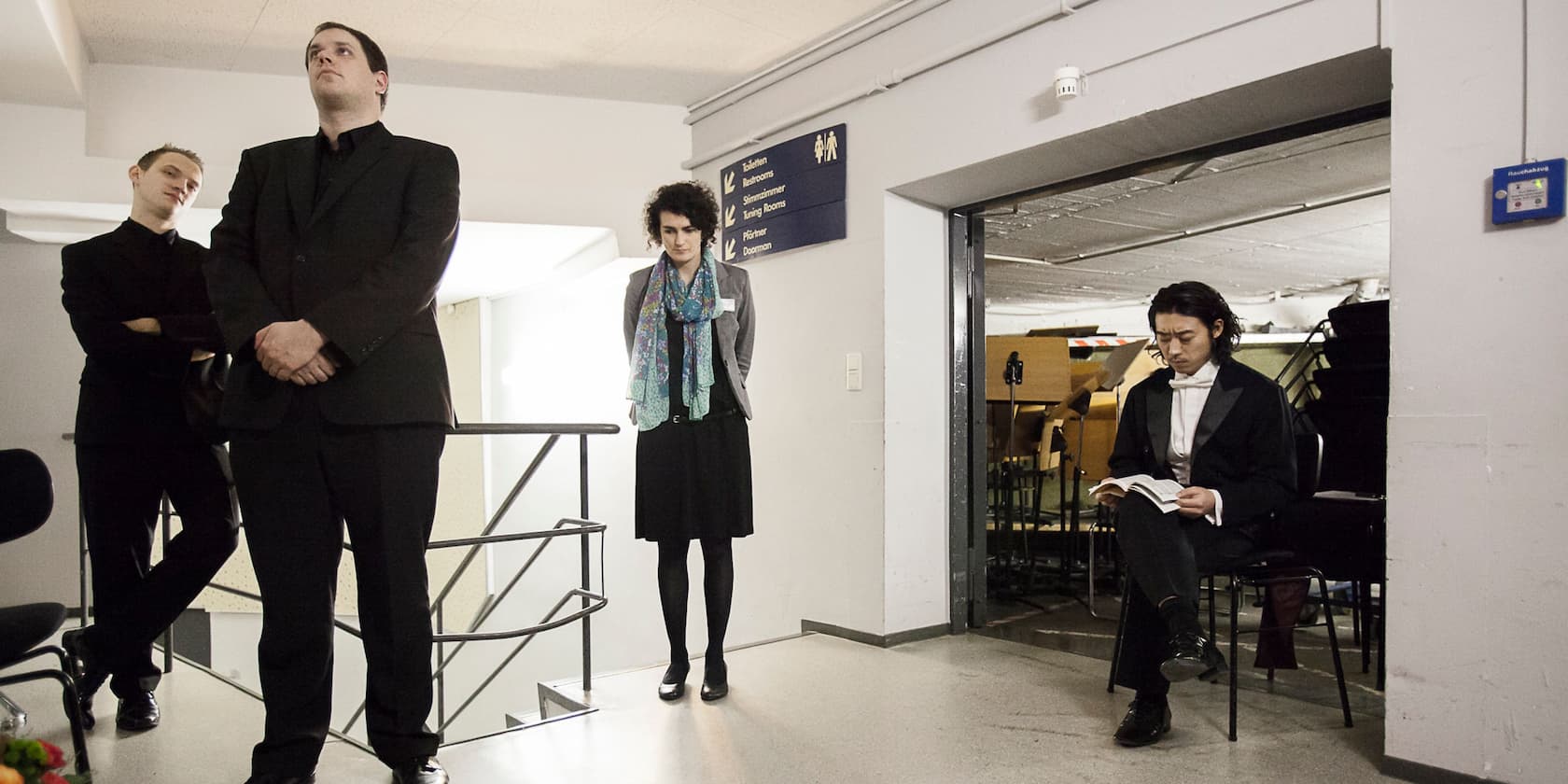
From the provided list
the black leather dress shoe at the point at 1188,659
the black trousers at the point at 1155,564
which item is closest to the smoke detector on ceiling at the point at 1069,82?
the black trousers at the point at 1155,564

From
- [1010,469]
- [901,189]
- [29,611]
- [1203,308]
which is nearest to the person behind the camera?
[29,611]

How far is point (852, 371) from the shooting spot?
149 inches

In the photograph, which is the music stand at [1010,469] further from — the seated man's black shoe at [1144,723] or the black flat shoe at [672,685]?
the black flat shoe at [672,685]

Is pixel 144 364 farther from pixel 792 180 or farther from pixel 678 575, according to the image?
pixel 792 180

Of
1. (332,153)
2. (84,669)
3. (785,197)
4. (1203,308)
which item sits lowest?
(84,669)

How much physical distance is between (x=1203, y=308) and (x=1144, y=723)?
113 cm

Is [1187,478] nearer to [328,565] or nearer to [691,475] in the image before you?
[691,475]

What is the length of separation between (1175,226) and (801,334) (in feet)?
9.42

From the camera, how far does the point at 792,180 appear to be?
4.09 m

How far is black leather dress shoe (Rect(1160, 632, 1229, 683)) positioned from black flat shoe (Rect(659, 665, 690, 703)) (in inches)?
53.2

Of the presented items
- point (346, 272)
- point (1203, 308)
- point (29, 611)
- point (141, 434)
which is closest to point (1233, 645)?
point (1203, 308)

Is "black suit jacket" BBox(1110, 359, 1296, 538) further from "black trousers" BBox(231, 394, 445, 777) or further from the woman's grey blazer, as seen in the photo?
"black trousers" BBox(231, 394, 445, 777)

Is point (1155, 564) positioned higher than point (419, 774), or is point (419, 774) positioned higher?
point (1155, 564)

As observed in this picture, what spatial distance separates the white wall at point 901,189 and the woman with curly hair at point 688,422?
1.03 m
